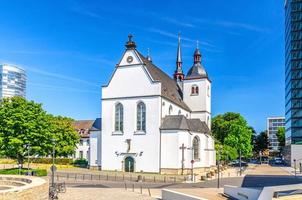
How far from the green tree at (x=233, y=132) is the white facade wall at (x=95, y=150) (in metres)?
31.8

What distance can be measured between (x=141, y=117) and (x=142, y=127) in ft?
5.25

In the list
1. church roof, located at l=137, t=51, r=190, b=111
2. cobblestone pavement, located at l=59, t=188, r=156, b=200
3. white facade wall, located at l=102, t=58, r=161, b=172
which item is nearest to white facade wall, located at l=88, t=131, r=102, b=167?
white facade wall, located at l=102, t=58, r=161, b=172

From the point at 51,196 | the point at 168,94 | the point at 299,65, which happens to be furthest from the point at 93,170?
the point at 299,65

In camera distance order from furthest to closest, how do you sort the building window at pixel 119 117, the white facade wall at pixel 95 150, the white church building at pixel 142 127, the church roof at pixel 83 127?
1. the church roof at pixel 83 127
2. the white facade wall at pixel 95 150
3. the building window at pixel 119 117
4. the white church building at pixel 142 127

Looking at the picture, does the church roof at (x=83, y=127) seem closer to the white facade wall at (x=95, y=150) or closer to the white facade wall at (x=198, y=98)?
the white facade wall at (x=95, y=150)

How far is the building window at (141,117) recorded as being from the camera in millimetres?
55438

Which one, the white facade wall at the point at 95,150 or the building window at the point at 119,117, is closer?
the building window at the point at 119,117

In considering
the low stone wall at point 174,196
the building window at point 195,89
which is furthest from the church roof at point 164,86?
the low stone wall at point 174,196

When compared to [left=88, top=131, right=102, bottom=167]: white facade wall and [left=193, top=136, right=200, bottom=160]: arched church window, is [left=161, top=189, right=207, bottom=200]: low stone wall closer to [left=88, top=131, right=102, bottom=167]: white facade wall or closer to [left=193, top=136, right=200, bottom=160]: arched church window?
[left=193, top=136, right=200, bottom=160]: arched church window

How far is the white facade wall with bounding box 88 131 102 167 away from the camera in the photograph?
193ft

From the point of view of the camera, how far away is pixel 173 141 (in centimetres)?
5322

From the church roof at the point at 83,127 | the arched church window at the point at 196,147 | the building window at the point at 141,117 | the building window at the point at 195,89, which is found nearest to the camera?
the building window at the point at 141,117

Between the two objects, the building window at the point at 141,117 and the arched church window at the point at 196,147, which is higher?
the building window at the point at 141,117

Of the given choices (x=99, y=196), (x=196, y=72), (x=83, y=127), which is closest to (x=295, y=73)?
(x=196, y=72)
